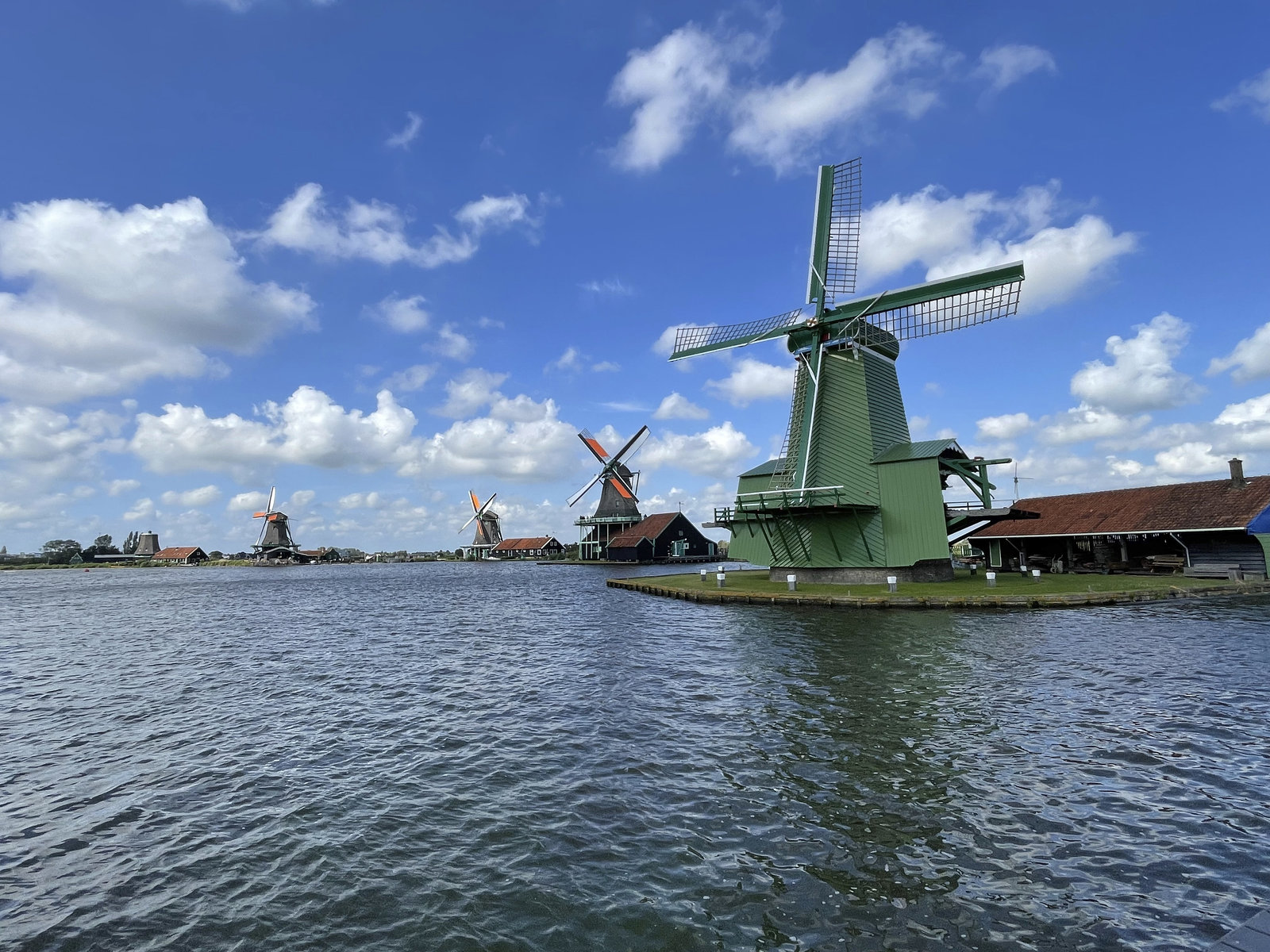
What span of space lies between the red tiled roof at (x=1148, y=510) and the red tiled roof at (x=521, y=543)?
333 ft

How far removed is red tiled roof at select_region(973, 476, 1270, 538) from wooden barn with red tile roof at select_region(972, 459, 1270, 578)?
0.04m

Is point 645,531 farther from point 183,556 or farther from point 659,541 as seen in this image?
point 183,556

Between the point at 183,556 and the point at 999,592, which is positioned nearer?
the point at 999,592

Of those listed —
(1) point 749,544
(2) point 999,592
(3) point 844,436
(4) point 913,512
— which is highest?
(3) point 844,436

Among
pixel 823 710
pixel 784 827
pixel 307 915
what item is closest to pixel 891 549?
pixel 823 710

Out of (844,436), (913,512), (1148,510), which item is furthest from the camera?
(1148,510)

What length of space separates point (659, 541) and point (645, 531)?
2.72m

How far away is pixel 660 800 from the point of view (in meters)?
8.34

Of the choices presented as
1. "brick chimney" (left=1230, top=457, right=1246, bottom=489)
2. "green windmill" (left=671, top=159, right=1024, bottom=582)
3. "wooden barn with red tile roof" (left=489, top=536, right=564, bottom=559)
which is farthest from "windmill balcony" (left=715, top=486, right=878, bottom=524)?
"wooden barn with red tile roof" (left=489, top=536, right=564, bottom=559)

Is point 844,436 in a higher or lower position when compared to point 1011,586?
higher

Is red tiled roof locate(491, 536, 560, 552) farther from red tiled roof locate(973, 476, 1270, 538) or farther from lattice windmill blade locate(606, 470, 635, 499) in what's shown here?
red tiled roof locate(973, 476, 1270, 538)

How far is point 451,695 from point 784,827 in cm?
948

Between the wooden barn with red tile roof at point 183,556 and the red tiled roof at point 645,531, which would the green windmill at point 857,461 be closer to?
the red tiled roof at point 645,531

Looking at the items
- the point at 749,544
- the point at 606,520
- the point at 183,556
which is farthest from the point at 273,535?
the point at 749,544
